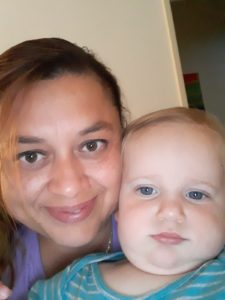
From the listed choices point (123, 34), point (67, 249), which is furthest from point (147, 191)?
point (123, 34)

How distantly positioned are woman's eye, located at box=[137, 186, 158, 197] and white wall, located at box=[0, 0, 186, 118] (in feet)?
2.82

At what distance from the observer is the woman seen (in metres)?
0.87

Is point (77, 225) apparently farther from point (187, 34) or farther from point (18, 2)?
point (187, 34)

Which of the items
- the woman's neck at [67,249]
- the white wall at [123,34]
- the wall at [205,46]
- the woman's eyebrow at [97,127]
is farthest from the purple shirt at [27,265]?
the wall at [205,46]

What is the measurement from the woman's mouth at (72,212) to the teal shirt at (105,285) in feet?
0.29

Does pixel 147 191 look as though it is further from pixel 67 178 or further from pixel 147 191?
pixel 67 178

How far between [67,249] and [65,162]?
0.93 ft

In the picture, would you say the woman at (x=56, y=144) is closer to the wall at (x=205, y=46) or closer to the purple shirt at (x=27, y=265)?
the purple shirt at (x=27, y=265)

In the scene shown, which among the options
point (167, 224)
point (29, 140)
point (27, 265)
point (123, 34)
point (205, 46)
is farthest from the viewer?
point (205, 46)

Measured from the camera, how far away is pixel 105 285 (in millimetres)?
833

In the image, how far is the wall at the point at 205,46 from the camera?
333cm

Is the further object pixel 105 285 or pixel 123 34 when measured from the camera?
pixel 123 34

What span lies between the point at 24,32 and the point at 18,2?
104mm

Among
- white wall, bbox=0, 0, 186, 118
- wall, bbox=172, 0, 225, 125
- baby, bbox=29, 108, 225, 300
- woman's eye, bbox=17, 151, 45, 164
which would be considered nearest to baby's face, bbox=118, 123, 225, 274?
baby, bbox=29, 108, 225, 300
